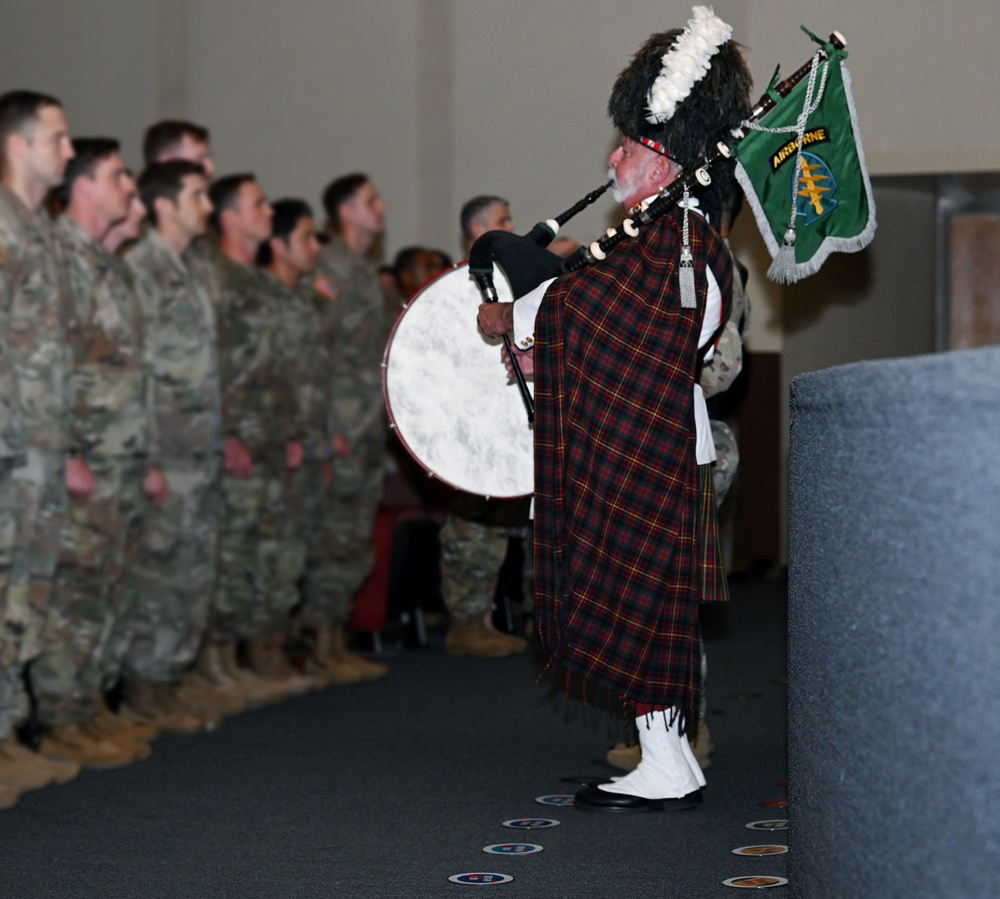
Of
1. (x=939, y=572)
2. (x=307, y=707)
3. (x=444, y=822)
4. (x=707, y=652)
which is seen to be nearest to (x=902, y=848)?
(x=939, y=572)

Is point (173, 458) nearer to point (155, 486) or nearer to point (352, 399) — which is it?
point (155, 486)

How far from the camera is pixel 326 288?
5.53m

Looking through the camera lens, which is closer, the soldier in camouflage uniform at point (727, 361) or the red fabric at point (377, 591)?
the soldier in camouflage uniform at point (727, 361)

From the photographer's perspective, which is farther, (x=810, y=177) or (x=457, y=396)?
(x=457, y=396)

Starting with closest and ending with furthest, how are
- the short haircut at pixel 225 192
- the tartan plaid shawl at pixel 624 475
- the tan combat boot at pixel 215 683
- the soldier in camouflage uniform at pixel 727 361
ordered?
the tartan plaid shawl at pixel 624 475
the soldier in camouflage uniform at pixel 727 361
the tan combat boot at pixel 215 683
the short haircut at pixel 225 192

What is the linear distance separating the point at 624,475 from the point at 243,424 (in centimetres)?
205

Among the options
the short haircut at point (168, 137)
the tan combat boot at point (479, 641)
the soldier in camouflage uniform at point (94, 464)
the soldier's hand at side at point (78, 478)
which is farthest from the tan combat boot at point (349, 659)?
the short haircut at point (168, 137)

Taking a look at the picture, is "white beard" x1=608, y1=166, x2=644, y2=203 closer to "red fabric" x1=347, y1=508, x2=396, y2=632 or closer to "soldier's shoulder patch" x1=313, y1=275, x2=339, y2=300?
"soldier's shoulder patch" x1=313, y1=275, x2=339, y2=300

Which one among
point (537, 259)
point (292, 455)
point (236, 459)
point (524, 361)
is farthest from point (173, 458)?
point (537, 259)

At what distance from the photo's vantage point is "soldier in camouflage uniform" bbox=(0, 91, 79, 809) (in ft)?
11.6

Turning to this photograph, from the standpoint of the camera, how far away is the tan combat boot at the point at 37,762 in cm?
361

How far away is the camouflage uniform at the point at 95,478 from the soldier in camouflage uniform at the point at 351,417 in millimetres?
1483

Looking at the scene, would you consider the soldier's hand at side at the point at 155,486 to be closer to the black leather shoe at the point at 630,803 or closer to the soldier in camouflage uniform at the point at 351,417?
the soldier in camouflage uniform at the point at 351,417

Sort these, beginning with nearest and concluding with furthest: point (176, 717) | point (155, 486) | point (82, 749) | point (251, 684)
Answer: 1. point (82, 749)
2. point (155, 486)
3. point (176, 717)
4. point (251, 684)
